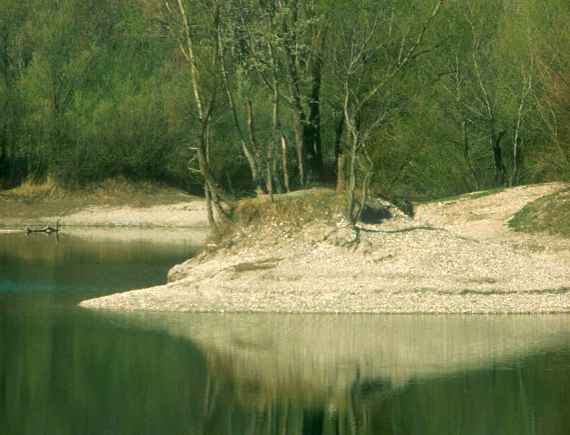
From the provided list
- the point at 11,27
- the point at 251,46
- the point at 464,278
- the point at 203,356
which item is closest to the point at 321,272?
the point at 464,278

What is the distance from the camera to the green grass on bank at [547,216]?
36438 mm

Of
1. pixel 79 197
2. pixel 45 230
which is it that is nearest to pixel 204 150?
pixel 45 230

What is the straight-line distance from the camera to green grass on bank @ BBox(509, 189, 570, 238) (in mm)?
36438

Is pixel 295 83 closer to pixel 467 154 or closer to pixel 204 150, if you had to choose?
pixel 204 150

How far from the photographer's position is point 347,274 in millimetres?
28500

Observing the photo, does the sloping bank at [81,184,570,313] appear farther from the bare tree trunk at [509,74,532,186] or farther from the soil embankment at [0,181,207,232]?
the soil embankment at [0,181,207,232]

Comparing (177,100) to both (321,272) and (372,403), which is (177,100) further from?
(372,403)

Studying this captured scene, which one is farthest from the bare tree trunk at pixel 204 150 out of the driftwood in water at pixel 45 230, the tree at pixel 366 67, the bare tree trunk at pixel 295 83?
the driftwood in water at pixel 45 230

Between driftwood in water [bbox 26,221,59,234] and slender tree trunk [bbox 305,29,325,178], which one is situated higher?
slender tree trunk [bbox 305,29,325,178]

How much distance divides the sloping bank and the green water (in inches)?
25.9

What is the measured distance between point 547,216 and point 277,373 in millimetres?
16873

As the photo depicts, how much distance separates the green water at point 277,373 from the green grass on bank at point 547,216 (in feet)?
31.2

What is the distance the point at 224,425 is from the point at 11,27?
154ft

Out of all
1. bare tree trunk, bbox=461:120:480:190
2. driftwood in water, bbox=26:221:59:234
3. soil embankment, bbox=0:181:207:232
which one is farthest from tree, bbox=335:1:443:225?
soil embankment, bbox=0:181:207:232
